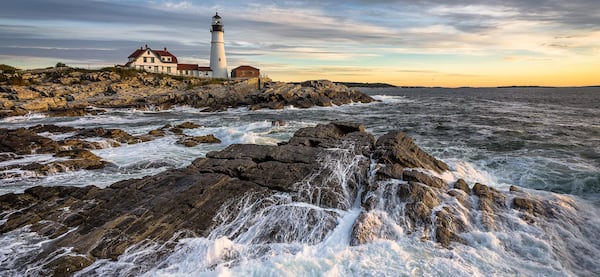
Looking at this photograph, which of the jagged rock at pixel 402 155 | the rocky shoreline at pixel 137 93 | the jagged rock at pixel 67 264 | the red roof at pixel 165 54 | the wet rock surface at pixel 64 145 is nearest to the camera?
the jagged rock at pixel 67 264

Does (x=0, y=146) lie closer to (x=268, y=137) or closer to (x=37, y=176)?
(x=37, y=176)

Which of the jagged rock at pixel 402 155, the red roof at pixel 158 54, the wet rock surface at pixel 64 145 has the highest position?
the red roof at pixel 158 54

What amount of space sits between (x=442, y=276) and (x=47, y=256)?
25.0ft

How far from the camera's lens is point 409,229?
27.3 ft

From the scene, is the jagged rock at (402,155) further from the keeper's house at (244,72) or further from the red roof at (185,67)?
the red roof at (185,67)

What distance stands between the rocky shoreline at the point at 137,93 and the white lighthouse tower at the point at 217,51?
1053cm

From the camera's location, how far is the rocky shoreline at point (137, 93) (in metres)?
41.2

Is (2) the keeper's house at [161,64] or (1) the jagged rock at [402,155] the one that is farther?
(2) the keeper's house at [161,64]

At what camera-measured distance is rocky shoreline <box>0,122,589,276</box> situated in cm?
776

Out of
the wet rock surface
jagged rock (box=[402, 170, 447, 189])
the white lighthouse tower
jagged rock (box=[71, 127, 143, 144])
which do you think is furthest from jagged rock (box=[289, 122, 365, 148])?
the white lighthouse tower

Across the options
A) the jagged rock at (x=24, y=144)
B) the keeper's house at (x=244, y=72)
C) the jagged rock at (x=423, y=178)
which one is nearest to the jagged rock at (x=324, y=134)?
the jagged rock at (x=423, y=178)

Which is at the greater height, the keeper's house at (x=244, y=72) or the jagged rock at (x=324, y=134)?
the keeper's house at (x=244, y=72)

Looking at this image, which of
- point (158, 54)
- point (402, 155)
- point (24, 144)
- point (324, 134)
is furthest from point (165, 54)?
point (402, 155)

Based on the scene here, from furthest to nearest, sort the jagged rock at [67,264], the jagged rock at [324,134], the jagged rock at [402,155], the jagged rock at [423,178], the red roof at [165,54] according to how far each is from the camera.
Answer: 1. the red roof at [165,54]
2. the jagged rock at [324,134]
3. the jagged rock at [402,155]
4. the jagged rock at [423,178]
5. the jagged rock at [67,264]
